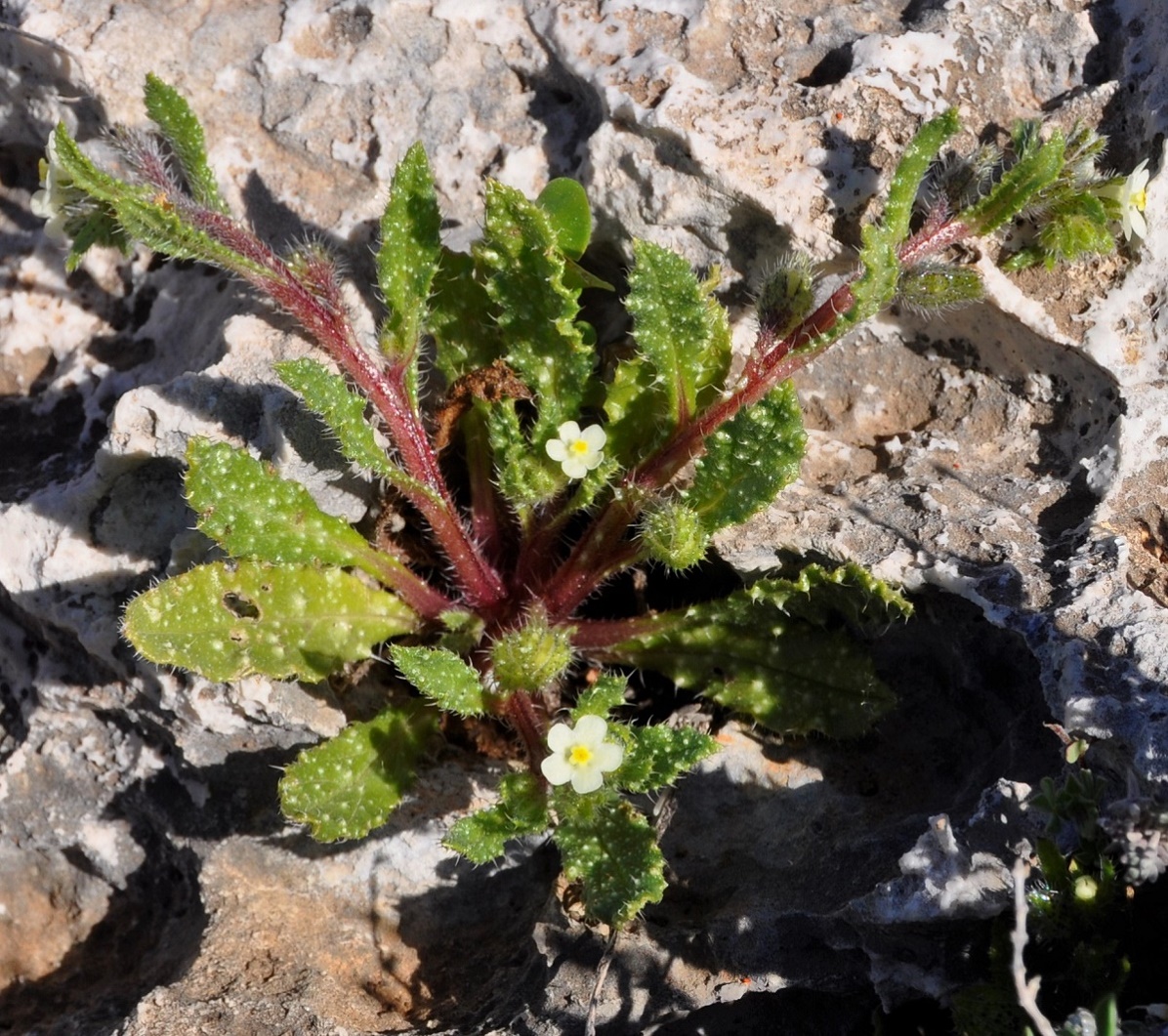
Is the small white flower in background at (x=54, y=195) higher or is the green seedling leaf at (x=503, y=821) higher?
the small white flower in background at (x=54, y=195)

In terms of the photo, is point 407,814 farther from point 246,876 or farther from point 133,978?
point 133,978

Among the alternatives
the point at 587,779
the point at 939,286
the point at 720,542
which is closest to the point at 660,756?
the point at 587,779

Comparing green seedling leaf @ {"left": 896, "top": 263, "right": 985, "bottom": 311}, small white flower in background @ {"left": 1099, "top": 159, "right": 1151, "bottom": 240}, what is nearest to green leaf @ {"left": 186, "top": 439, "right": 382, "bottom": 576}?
green seedling leaf @ {"left": 896, "top": 263, "right": 985, "bottom": 311}

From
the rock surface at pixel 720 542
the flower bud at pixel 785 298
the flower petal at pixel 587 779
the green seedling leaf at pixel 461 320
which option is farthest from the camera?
the green seedling leaf at pixel 461 320

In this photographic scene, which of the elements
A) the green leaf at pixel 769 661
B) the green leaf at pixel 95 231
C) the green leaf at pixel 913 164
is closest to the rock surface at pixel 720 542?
the green leaf at pixel 769 661

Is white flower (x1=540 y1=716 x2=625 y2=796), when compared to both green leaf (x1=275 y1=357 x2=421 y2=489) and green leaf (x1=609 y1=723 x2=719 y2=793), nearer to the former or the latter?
green leaf (x1=609 y1=723 x2=719 y2=793)

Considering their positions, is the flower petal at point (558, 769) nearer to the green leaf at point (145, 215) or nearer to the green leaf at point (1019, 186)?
the green leaf at point (145, 215)

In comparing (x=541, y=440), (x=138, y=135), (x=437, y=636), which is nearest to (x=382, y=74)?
(x=138, y=135)
